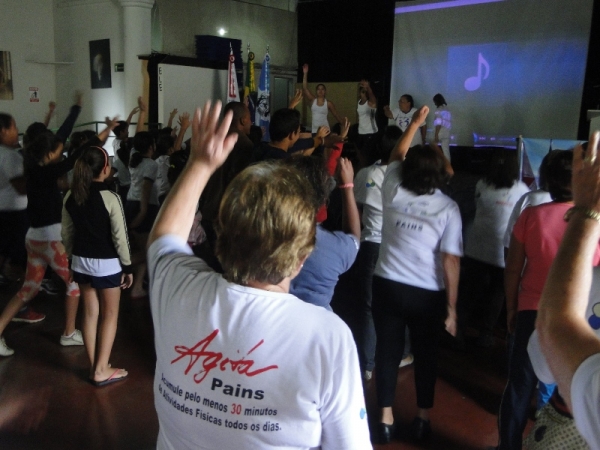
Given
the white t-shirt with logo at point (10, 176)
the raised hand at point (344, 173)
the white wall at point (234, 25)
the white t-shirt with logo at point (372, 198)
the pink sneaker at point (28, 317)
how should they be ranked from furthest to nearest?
the white wall at point (234, 25), the pink sneaker at point (28, 317), the white t-shirt with logo at point (10, 176), the white t-shirt with logo at point (372, 198), the raised hand at point (344, 173)

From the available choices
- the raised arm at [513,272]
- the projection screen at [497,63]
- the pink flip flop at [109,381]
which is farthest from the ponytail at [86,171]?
the projection screen at [497,63]

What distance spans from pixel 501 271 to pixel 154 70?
7358mm

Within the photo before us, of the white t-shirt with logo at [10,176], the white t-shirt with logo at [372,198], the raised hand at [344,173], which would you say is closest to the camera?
the raised hand at [344,173]

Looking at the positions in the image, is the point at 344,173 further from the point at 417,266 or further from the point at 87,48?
the point at 87,48

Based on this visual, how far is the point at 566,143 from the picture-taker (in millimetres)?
4066

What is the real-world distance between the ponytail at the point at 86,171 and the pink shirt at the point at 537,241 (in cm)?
204

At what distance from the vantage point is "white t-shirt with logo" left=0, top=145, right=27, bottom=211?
3.85 metres

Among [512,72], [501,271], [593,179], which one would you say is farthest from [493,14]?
[593,179]

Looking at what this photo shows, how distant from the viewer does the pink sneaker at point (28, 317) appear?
396cm

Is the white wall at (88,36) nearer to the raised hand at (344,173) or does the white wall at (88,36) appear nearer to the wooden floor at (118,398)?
the wooden floor at (118,398)

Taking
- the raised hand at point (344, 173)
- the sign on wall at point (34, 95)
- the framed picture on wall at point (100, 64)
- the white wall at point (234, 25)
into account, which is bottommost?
the raised hand at point (344, 173)

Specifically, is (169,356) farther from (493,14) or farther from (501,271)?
(493,14)

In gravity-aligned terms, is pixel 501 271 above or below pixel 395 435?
above

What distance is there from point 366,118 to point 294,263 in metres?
8.00
